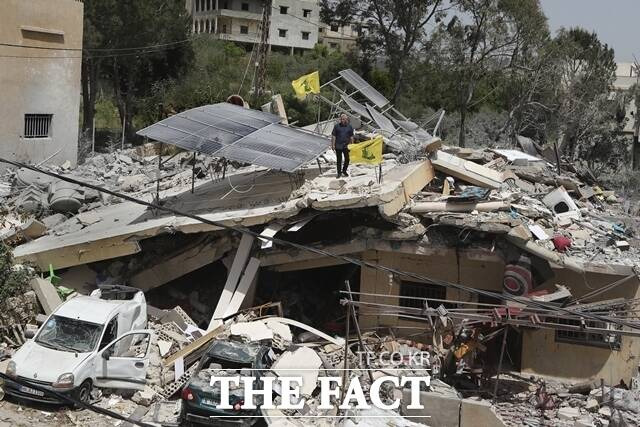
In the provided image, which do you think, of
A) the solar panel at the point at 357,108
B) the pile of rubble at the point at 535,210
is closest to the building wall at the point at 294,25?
the solar panel at the point at 357,108

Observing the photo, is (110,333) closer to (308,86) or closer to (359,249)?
(359,249)

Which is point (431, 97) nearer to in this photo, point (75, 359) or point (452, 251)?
point (452, 251)

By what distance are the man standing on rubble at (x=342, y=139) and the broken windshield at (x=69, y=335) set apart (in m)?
7.12

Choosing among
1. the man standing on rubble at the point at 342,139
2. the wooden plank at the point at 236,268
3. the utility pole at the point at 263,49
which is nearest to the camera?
the wooden plank at the point at 236,268

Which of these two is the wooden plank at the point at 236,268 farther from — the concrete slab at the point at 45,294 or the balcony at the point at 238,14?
the balcony at the point at 238,14

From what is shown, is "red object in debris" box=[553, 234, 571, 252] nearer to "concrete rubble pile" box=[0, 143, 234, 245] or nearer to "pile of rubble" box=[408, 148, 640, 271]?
"pile of rubble" box=[408, 148, 640, 271]

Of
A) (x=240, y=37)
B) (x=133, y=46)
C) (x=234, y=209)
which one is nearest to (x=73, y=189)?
(x=234, y=209)

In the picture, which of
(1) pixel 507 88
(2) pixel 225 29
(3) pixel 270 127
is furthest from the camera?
(2) pixel 225 29

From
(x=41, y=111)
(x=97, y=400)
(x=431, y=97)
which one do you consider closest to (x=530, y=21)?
(x=431, y=97)

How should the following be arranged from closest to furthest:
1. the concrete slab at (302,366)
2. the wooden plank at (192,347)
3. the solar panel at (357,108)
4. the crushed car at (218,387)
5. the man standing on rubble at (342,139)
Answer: the crushed car at (218,387)
the concrete slab at (302,366)
the wooden plank at (192,347)
the man standing on rubble at (342,139)
the solar panel at (357,108)

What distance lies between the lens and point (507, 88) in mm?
44656

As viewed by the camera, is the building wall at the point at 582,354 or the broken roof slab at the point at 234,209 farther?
the broken roof slab at the point at 234,209

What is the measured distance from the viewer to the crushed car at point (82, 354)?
12195 millimetres

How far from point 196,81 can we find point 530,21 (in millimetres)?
19670
